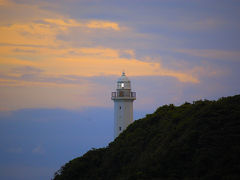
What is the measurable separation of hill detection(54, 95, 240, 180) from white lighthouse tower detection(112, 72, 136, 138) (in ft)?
40.6

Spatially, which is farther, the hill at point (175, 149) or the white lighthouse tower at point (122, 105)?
the white lighthouse tower at point (122, 105)

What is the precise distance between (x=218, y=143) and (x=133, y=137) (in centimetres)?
1134

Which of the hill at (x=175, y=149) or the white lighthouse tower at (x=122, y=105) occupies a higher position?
the white lighthouse tower at (x=122, y=105)

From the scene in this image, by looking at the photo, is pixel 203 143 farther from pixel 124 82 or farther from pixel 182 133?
pixel 124 82

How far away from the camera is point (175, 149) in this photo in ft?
96.2

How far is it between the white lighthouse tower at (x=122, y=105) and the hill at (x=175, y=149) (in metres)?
12.4

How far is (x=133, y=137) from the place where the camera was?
38.3 meters

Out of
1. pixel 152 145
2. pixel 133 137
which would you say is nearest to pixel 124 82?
pixel 133 137

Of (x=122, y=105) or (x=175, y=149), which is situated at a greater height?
(x=122, y=105)

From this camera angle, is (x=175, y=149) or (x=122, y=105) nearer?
(x=175, y=149)

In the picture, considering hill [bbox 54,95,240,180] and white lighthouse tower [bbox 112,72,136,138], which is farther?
white lighthouse tower [bbox 112,72,136,138]

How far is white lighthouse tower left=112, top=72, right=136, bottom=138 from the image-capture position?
53812mm

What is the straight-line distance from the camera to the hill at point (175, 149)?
26.8 m

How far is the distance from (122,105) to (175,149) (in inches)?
1006
